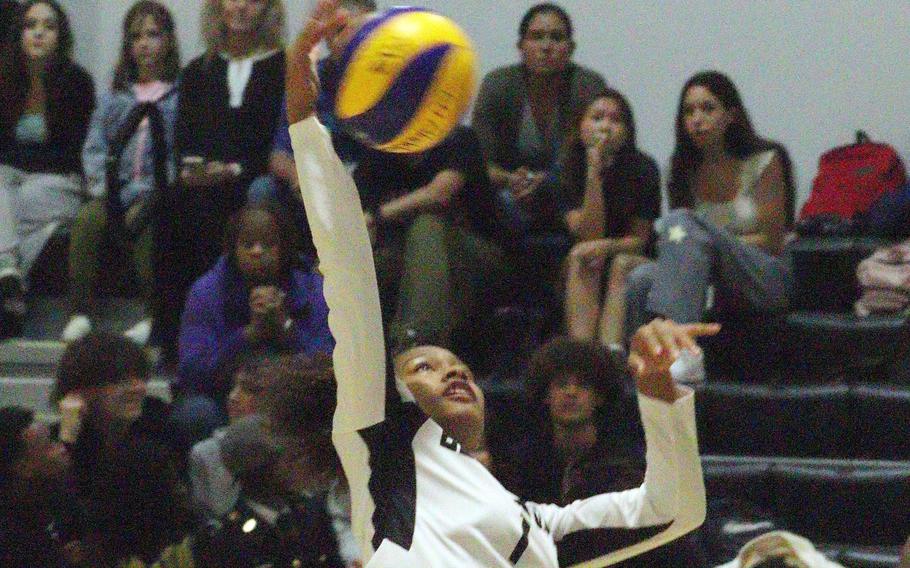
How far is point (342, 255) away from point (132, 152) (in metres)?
3.80

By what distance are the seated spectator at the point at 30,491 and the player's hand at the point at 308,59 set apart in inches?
90.8

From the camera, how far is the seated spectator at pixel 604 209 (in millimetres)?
5568

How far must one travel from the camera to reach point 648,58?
21.7 ft

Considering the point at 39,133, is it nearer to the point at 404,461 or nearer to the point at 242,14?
the point at 242,14

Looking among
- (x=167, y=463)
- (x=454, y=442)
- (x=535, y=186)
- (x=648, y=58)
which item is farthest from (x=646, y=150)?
(x=454, y=442)

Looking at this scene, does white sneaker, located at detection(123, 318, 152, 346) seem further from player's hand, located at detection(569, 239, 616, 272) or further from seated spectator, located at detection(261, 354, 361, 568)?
seated spectator, located at detection(261, 354, 361, 568)

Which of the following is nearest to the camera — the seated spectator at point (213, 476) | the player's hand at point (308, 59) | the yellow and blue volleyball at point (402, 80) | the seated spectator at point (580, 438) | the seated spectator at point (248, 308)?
the player's hand at point (308, 59)

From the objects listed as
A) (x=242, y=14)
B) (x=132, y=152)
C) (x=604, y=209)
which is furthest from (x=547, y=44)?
(x=132, y=152)

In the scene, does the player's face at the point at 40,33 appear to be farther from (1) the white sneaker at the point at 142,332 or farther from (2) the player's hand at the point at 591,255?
(2) the player's hand at the point at 591,255

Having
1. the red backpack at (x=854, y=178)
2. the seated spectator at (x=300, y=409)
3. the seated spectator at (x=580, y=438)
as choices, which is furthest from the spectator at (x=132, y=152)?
the seated spectator at (x=300, y=409)

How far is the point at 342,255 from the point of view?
8.25 feet

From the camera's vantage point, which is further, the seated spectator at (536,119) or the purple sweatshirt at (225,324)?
the seated spectator at (536,119)

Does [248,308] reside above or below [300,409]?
below

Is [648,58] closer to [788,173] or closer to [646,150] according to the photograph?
[646,150]
